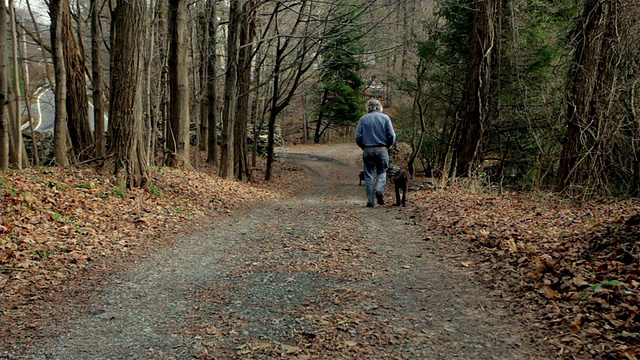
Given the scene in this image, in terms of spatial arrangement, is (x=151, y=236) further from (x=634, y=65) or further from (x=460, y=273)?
(x=634, y=65)

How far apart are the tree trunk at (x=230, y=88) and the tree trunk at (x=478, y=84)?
734cm

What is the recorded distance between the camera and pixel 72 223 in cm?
645

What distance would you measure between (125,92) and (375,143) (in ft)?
17.0

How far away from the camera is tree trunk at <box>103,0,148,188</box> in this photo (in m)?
8.78

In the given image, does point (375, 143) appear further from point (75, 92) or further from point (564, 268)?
point (75, 92)

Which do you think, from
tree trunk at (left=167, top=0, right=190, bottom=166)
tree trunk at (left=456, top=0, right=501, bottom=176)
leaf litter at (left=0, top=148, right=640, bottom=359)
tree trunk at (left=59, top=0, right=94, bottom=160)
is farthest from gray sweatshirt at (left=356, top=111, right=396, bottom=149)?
tree trunk at (left=59, top=0, right=94, bottom=160)

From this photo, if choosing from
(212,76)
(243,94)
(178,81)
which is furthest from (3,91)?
(212,76)

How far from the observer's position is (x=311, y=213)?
9.32m

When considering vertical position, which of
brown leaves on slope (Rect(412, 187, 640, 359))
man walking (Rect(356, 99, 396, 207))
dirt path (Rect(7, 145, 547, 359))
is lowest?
dirt path (Rect(7, 145, 547, 359))

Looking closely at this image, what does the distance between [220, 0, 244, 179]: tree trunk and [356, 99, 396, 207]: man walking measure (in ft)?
21.6

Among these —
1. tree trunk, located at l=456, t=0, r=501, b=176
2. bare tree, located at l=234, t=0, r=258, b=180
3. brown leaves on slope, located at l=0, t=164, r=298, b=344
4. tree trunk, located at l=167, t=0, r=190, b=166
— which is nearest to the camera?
brown leaves on slope, located at l=0, t=164, r=298, b=344

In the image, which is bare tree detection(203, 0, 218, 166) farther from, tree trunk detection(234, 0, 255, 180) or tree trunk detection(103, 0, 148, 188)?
tree trunk detection(103, 0, 148, 188)

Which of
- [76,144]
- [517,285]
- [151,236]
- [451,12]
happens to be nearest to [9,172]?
[151,236]

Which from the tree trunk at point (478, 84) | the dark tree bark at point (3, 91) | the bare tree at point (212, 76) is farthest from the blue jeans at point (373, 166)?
the bare tree at point (212, 76)
